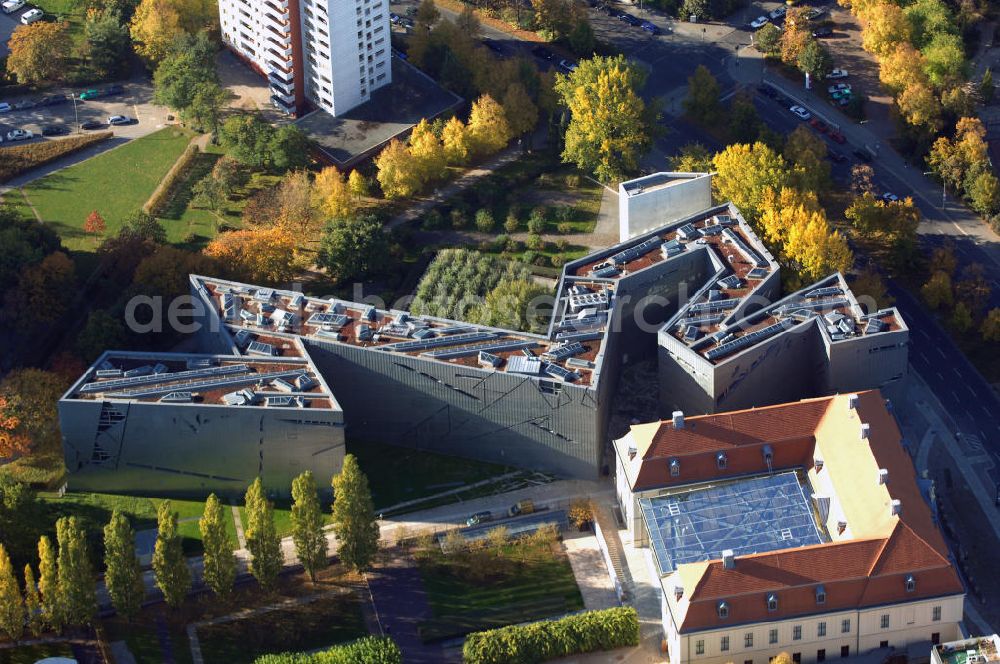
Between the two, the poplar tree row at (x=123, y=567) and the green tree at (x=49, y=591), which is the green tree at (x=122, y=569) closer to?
the poplar tree row at (x=123, y=567)

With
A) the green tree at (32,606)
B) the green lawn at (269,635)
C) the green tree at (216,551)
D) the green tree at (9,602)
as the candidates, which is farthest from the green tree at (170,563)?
the green tree at (9,602)

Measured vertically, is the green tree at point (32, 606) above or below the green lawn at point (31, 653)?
above

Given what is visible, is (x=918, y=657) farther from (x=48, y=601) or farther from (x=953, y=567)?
(x=48, y=601)

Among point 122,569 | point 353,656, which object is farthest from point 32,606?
point 353,656

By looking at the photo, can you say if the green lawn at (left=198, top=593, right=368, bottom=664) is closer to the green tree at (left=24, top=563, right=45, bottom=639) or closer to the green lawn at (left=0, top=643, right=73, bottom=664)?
the green lawn at (left=0, top=643, right=73, bottom=664)

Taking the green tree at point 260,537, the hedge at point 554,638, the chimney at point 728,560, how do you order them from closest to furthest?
the chimney at point 728,560
the hedge at point 554,638
the green tree at point 260,537

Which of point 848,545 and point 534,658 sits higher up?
point 848,545

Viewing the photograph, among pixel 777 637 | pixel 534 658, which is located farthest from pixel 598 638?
pixel 777 637
